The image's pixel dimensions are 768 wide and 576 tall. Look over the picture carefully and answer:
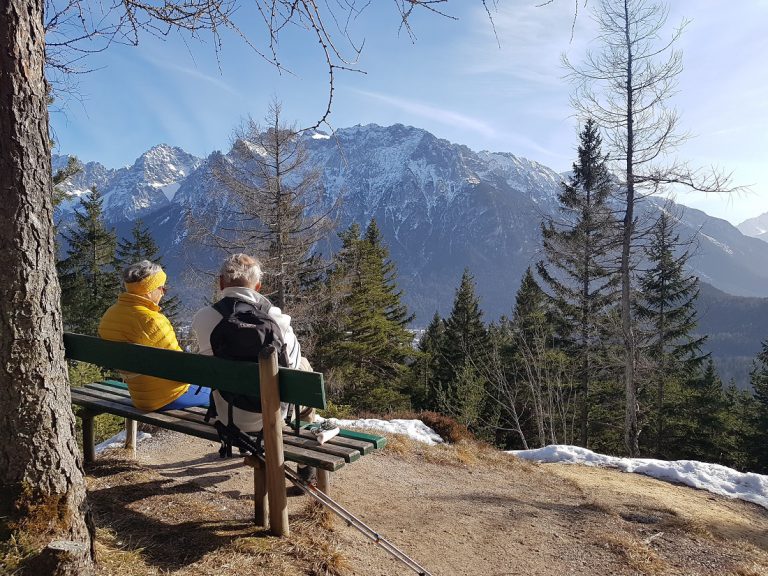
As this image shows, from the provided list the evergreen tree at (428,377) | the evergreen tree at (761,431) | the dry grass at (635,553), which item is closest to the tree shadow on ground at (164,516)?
the dry grass at (635,553)

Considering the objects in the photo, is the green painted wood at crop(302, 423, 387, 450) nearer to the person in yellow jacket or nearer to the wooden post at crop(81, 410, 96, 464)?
the person in yellow jacket

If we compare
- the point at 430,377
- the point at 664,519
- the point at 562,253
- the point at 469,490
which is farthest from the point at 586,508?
the point at 430,377

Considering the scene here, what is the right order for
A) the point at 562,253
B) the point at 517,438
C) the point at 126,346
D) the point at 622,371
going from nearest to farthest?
the point at 126,346
the point at 622,371
the point at 562,253
the point at 517,438

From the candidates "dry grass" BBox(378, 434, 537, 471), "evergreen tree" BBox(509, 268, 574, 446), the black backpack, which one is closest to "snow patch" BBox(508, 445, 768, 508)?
"dry grass" BBox(378, 434, 537, 471)

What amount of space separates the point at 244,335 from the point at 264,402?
1.42ft

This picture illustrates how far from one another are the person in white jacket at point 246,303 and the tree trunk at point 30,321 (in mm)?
907

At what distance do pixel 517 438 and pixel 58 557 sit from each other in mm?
22477

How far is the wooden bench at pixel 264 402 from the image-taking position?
260cm

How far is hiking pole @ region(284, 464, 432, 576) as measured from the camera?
2.79 meters

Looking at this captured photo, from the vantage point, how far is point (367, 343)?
71.1ft

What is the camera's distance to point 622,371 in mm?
12953

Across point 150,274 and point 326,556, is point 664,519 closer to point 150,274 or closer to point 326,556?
point 326,556

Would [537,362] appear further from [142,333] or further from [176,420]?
[142,333]

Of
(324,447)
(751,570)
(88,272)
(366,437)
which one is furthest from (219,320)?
(88,272)
